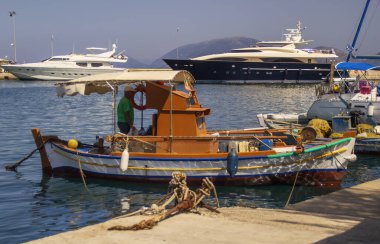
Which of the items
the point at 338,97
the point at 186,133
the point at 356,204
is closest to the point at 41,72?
the point at 338,97

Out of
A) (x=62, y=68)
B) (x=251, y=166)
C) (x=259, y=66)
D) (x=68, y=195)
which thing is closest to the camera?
(x=68, y=195)

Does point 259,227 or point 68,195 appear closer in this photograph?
point 259,227

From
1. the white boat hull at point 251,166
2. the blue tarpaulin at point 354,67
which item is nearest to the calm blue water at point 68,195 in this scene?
the white boat hull at point 251,166

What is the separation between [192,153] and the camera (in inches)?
594

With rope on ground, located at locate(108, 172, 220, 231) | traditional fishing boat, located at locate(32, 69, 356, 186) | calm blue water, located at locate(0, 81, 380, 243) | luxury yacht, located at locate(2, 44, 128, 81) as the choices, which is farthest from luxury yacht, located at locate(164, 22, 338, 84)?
rope on ground, located at locate(108, 172, 220, 231)

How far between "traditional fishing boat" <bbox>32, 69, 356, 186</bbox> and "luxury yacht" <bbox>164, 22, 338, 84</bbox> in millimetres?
62007

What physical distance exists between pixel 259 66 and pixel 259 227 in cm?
7035

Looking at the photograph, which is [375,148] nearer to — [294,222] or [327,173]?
[327,173]

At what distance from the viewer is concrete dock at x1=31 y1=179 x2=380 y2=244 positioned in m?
7.88

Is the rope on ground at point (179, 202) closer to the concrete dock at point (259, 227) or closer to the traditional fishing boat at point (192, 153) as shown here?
the concrete dock at point (259, 227)

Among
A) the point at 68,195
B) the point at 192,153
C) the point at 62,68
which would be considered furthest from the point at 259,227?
the point at 62,68

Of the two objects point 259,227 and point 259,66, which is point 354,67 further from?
point 259,66

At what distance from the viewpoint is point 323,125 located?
21766 millimetres

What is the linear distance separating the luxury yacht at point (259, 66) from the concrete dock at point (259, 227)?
2664 inches
